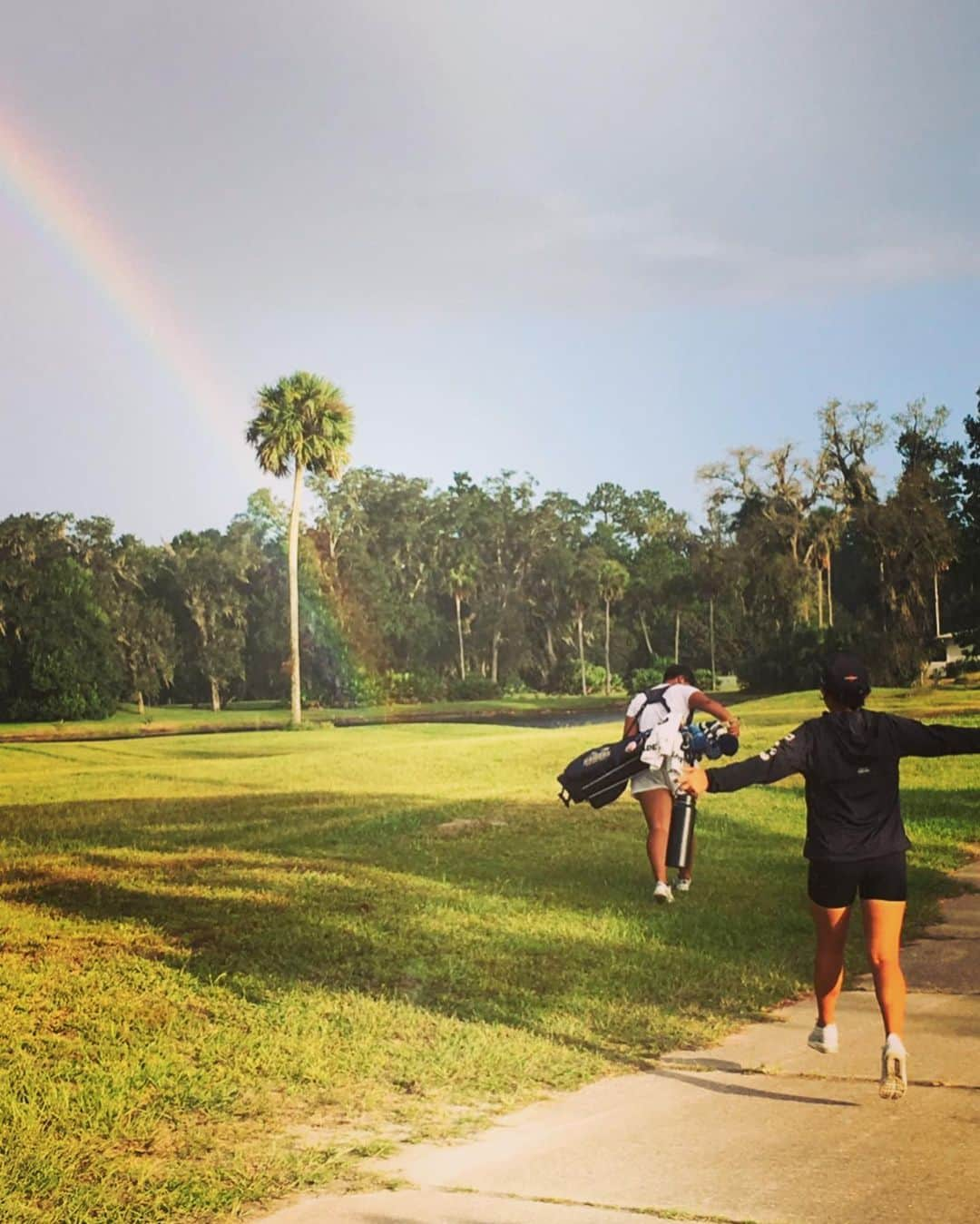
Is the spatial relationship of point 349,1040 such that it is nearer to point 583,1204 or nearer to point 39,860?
point 583,1204

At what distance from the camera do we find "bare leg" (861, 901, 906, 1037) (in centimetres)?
605

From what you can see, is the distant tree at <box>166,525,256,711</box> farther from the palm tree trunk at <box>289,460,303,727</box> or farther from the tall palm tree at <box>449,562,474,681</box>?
the tall palm tree at <box>449,562,474,681</box>

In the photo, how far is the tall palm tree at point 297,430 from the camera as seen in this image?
24.8 metres

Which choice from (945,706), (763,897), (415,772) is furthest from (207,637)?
(945,706)

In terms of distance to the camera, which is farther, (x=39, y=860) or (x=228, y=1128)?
(x=39, y=860)

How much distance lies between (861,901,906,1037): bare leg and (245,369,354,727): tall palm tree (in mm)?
18713

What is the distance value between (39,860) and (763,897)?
23.9ft

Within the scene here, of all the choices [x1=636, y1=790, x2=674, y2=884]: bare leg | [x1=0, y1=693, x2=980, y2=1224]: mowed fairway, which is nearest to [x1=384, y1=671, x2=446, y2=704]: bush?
[x1=0, y1=693, x2=980, y2=1224]: mowed fairway

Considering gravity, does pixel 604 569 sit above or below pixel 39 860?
above

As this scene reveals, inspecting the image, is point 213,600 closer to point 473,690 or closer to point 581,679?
point 473,690

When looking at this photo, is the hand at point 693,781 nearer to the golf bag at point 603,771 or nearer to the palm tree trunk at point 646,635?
the golf bag at point 603,771

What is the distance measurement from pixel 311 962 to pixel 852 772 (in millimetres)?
4413

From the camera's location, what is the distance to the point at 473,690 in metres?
34.1

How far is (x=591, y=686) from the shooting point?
33562 millimetres
